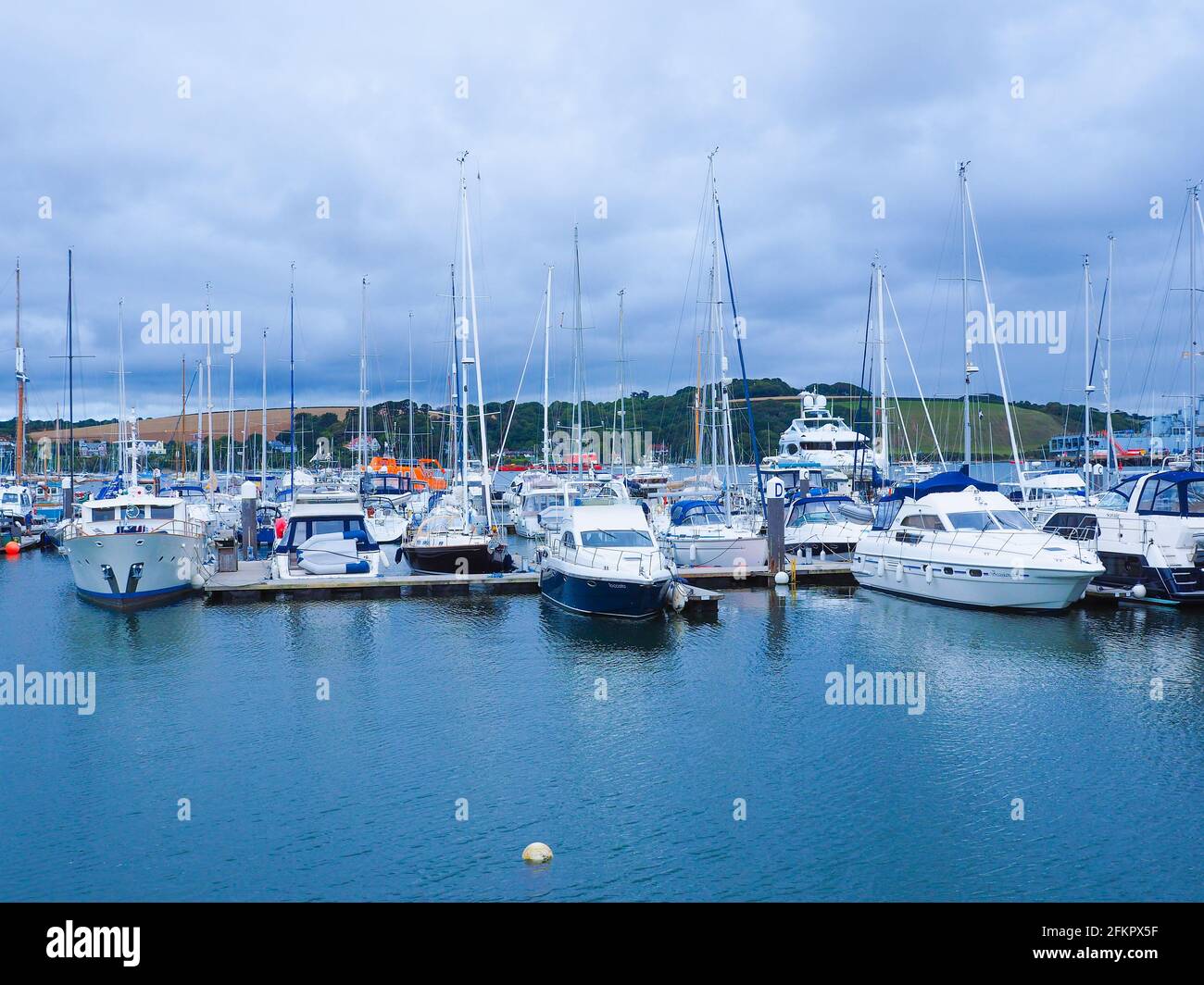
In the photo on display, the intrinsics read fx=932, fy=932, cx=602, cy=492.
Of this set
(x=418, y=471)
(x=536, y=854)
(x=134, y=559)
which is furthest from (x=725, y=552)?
(x=418, y=471)

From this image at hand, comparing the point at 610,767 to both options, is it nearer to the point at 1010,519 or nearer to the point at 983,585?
the point at 983,585

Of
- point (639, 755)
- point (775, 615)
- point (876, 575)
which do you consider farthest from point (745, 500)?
point (639, 755)

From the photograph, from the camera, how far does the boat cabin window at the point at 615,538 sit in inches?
1051

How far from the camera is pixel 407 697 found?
1852 centimetres

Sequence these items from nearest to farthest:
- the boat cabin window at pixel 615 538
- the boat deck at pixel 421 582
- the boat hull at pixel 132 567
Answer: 1. the boat cabin window at pixel 615 538
2. the boat hull at pixel 132 567
3. the boat deck at pixel 421 582

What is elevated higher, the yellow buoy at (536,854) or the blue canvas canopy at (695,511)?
the blue canvas canopy at (695,511)

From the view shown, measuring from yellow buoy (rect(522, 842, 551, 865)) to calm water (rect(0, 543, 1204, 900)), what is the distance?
0.41 ft

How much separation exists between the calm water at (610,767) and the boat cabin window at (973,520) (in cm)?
383

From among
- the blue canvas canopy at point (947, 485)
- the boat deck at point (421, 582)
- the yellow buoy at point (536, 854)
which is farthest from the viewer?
the blue canvas canopy at point (947, 485)

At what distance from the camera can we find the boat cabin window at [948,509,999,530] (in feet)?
89.0

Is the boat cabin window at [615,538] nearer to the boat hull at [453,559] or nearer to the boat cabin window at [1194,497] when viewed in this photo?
the boat hull at [453,559]

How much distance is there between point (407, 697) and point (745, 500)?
2990 cm

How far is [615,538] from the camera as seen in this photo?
1059 inches

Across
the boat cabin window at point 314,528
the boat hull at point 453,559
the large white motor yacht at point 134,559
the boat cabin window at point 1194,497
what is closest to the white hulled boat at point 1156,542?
the boat cabin window at point 1194,497
